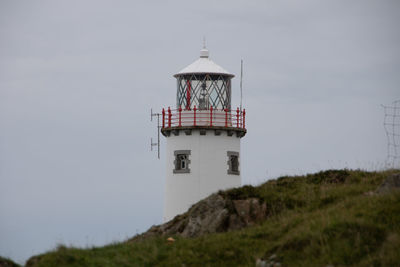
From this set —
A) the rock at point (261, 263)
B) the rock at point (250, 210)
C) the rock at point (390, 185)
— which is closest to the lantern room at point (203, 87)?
the rock at point (250, 210)

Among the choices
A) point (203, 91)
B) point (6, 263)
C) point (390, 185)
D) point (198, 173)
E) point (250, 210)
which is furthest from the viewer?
point (203, 91)

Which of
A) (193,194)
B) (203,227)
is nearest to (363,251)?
(203,227)

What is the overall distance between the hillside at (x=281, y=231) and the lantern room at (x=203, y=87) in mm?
10812

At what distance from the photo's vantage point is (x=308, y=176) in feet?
89.0

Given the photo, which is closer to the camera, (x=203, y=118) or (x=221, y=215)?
(x=221, y=215)

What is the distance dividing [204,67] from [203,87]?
106cm

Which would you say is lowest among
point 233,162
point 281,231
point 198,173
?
point 281,231

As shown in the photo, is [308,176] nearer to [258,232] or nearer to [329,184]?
[329,184]

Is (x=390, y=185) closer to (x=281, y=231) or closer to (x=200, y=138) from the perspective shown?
(x=281, y=231)

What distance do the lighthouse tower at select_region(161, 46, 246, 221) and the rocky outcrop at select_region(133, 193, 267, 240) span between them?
11.2 m

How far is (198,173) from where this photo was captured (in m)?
35.6

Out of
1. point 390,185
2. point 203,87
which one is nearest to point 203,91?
point 203,87

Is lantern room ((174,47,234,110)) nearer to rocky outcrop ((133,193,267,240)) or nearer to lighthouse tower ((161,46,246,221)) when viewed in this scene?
lighthouse tower ((161,46,246,221))

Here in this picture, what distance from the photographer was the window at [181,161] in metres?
35.9
